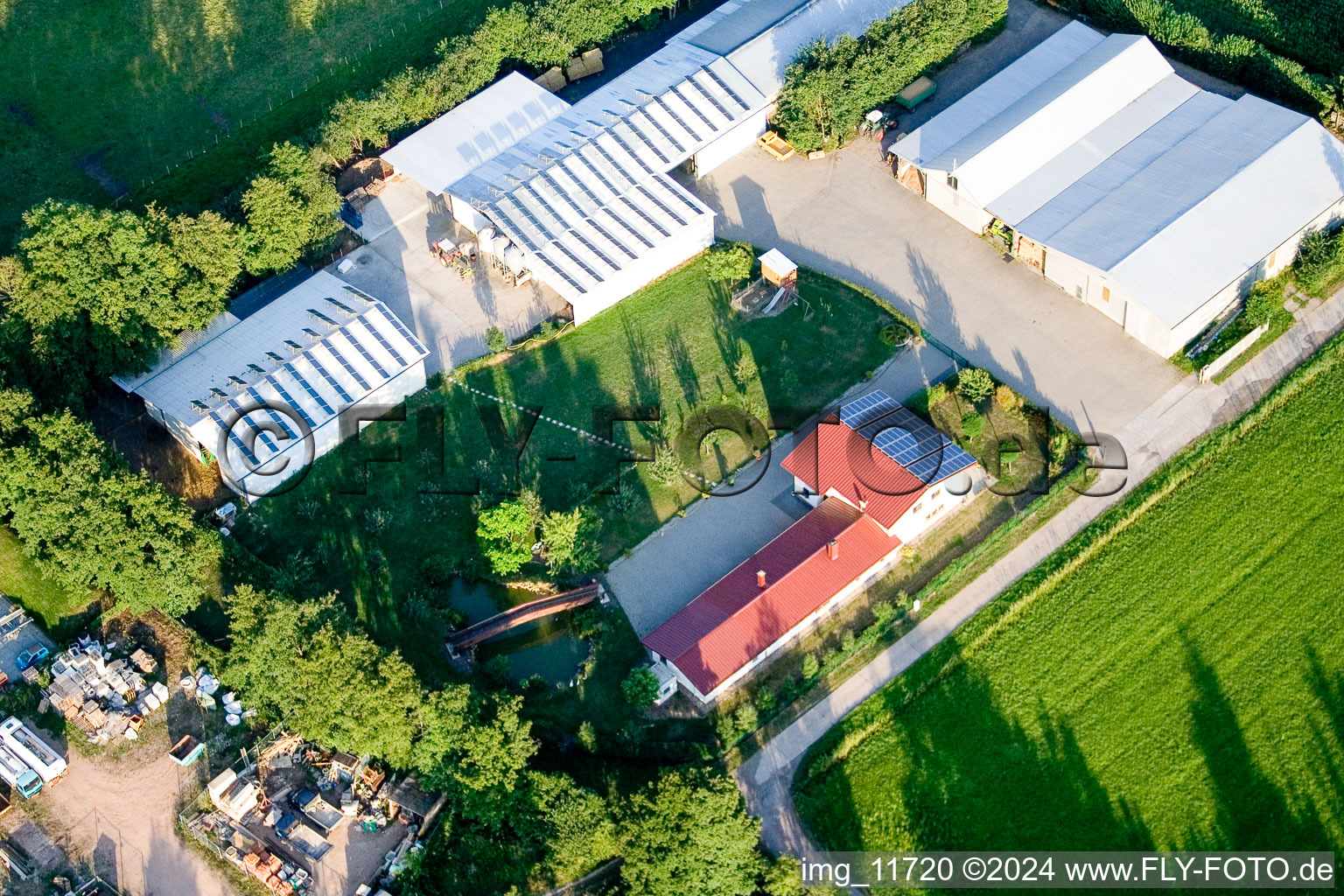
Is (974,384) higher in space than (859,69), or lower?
lower

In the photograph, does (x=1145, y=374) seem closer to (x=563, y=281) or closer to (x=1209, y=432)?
(x=1209, y=432)

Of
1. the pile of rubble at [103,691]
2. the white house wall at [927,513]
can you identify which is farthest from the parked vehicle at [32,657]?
the white house wall at [927,513]

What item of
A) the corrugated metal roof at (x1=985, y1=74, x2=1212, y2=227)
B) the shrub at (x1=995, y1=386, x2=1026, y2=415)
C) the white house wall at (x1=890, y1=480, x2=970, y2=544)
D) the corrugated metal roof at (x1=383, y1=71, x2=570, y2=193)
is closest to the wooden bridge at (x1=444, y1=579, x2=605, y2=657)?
the white house wall at (x1=890, y1=480, x2=970, y2=544)

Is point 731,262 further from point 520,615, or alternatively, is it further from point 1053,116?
point 520,615

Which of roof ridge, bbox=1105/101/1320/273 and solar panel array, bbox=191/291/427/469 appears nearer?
solar panel array, bbox=191/291/427/469

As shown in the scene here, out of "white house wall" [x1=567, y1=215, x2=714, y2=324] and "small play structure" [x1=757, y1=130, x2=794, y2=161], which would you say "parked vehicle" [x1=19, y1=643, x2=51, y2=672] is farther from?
"small play structure" [x1=757, y1=130, x2=794, y2=161]

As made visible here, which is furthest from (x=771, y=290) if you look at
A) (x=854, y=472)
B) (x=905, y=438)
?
(x=854, y=472)
